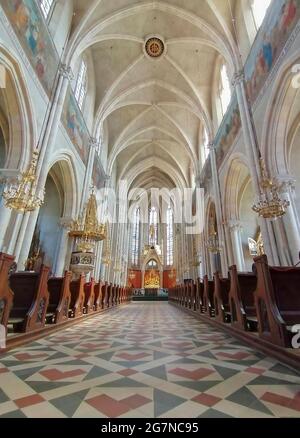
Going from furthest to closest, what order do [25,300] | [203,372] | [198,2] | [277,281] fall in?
1. [198,2]
2. [25,300]
3. [277,281]
4. [203,372]

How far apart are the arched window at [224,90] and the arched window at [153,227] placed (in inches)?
815

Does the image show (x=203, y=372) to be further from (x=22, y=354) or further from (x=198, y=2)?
(x=198, y=2)

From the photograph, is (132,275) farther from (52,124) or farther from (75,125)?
(52,124)

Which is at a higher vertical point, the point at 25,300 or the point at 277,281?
the point at 277,281

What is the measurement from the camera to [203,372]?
6.74 feet

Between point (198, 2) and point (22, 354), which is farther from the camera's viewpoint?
point (198, 2)

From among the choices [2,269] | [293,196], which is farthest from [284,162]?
[2,269]

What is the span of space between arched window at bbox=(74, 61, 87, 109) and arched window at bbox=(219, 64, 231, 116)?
25.6 ft

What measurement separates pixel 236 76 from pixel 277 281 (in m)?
9.20

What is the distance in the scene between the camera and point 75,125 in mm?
10617

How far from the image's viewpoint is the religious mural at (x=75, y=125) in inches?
379

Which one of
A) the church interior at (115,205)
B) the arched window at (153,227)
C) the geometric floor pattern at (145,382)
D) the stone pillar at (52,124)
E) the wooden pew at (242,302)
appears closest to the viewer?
the geometric floor pattern at (145,382)

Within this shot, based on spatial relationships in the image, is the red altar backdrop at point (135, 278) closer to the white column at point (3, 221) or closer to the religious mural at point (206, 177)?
the religious mural at point (206, 177)

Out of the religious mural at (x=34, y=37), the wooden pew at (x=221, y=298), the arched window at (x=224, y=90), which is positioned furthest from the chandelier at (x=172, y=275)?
the religious mural at (x=34, y=37)
